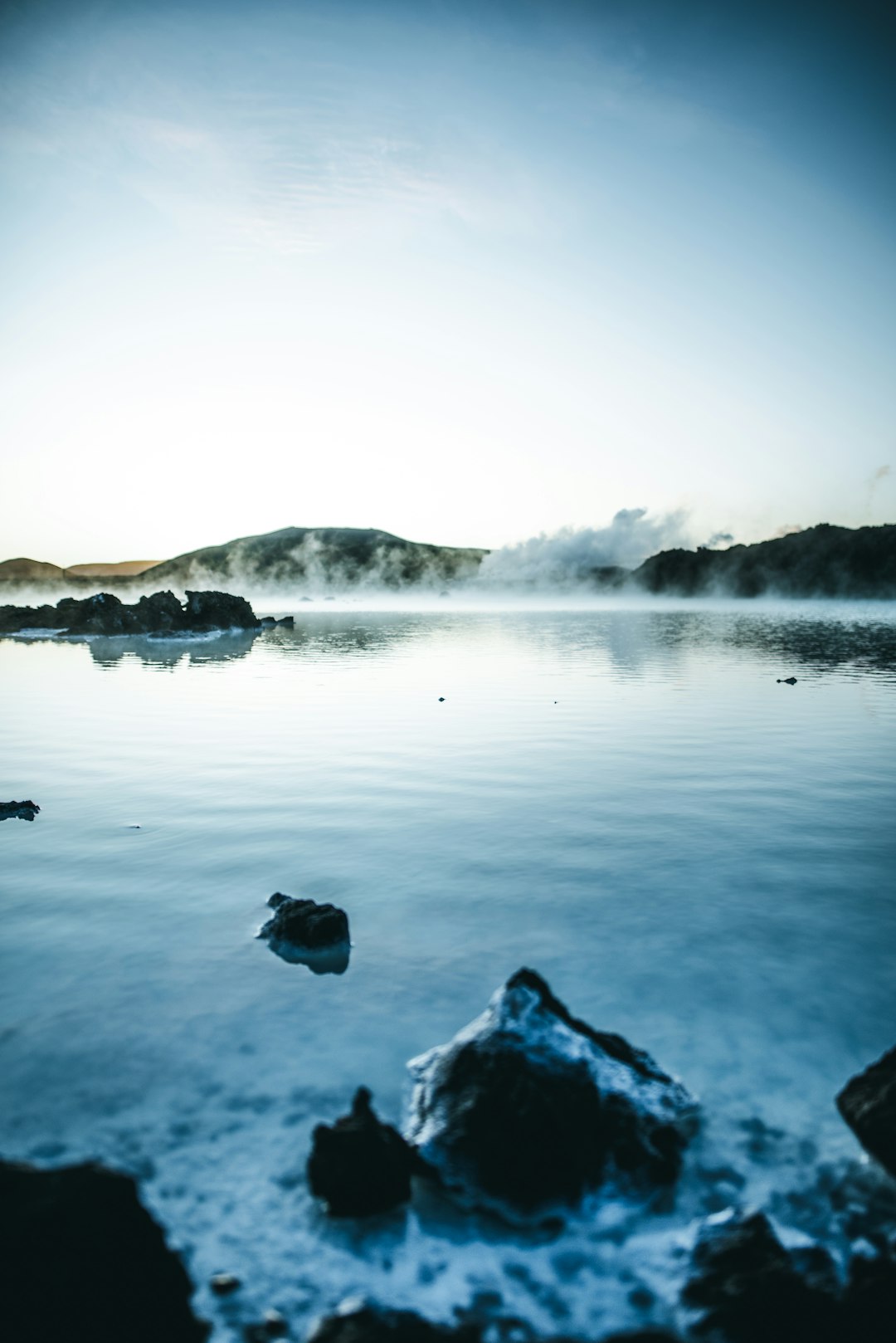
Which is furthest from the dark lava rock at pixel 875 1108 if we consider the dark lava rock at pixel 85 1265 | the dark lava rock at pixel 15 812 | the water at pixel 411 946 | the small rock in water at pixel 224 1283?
the dark lava rock at pixel 15 812

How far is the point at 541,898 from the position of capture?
32.8 feet

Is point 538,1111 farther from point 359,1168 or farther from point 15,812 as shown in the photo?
point 15,812

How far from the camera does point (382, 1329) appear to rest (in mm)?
3691

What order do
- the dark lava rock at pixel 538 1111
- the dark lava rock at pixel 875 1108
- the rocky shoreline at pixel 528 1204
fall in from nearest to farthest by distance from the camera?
the rocky shoreline at pixel 528 1204, the dark lava rock at pixel 538 1111, the dark lava rock at pixel 875 1108

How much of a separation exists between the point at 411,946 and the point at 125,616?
75.5m

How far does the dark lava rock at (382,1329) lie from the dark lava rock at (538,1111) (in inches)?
36.5

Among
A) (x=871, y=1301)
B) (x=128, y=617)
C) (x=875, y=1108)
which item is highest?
(x=128, y=617)

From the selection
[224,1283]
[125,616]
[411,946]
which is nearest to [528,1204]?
[224,1283]

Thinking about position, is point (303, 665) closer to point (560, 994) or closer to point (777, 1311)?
point (560, 994)

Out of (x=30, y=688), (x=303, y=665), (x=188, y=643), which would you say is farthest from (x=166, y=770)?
(x=188, y=643)

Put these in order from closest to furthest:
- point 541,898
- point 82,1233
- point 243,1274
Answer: point 82,1233
point 243,1274
point 541,898

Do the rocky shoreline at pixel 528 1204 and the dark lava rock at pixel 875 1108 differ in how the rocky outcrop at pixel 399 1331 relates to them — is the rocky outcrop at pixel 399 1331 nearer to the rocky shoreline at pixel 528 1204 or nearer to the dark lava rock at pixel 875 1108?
the rocky shoreline at pixel 528 1204

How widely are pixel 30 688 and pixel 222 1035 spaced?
30909mm

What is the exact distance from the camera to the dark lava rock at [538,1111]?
480 centimetres
